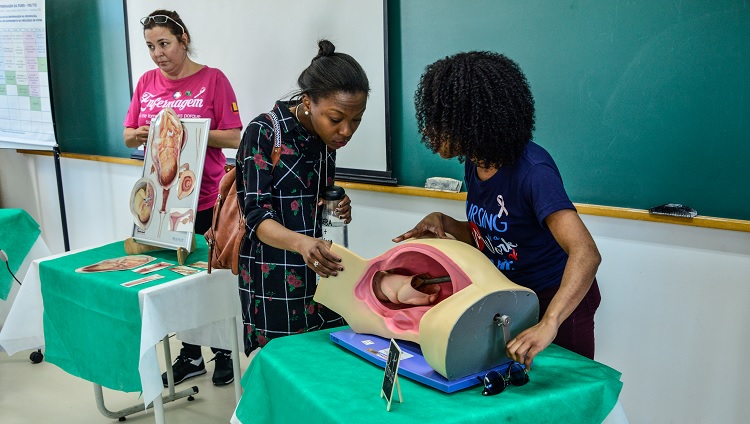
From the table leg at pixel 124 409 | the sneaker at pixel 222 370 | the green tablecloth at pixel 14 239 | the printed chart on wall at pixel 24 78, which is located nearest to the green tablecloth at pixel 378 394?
the table leg at pixel 124 409

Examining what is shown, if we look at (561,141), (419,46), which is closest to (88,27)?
(419,46)

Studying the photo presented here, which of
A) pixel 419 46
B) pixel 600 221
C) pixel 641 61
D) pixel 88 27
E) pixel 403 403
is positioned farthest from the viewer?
pixel 88 27

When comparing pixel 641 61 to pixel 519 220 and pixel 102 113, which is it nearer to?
pixel 519 220

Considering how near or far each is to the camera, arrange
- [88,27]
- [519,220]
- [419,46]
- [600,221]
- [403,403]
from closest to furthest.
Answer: [403,403] < [519,220] < [600,221] < [419,46] < [88,27]

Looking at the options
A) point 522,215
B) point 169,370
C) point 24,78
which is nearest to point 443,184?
point 522,215

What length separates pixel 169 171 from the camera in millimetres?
2184

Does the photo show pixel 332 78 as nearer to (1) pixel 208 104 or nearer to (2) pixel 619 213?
(2) pixel 619 213

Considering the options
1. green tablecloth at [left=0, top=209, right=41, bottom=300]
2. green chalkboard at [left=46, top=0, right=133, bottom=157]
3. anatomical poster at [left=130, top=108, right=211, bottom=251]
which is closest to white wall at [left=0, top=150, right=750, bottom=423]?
anatomical poster at [left=130, top=108, right=211, bottom=251]

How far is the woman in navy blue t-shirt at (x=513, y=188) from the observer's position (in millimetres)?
1123

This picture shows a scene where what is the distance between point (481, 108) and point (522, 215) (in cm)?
22

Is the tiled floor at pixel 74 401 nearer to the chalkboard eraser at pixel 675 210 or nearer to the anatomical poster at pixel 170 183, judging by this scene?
the anatomical poster at pixel 170 183

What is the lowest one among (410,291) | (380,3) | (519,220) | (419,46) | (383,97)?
(410,291)

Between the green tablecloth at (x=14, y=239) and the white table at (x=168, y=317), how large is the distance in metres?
0.68

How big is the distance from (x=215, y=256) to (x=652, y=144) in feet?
4.25
